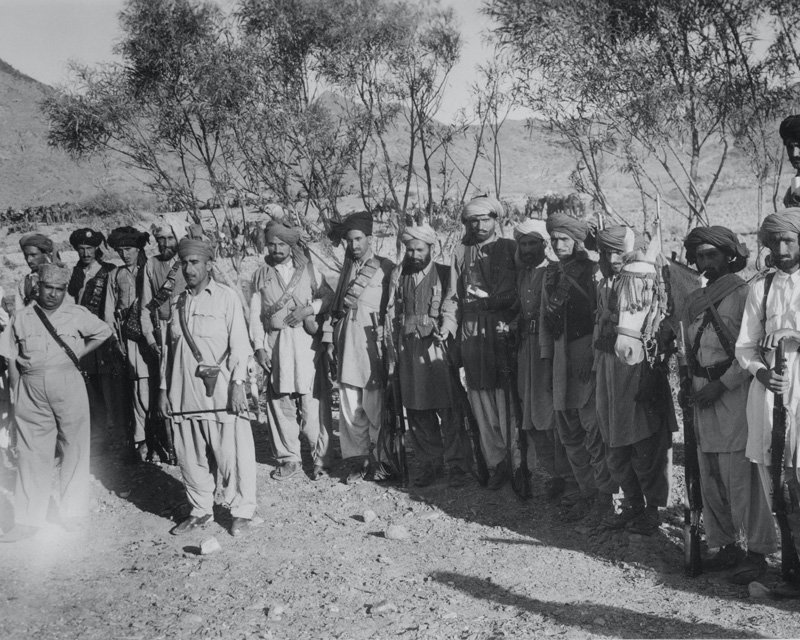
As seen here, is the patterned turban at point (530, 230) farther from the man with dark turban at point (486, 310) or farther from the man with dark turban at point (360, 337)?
the man with dark turban at point (360, 337)

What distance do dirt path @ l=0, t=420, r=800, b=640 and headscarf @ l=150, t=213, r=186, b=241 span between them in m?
2.21

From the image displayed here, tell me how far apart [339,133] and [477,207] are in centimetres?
687

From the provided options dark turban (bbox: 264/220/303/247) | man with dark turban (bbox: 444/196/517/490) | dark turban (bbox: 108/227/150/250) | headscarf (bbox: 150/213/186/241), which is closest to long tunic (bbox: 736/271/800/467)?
man with dark turban (bbox: 444/196/517/490)

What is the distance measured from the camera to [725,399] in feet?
14.9

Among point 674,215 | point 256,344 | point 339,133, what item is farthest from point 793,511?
point 674,215

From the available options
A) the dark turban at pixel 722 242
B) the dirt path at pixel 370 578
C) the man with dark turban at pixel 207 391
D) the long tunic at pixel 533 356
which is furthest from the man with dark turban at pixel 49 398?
the dark turban at pixel 722 242

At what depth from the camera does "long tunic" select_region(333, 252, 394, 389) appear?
662 cm

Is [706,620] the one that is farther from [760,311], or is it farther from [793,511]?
[760,311]

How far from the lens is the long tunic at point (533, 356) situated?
19.0 feet

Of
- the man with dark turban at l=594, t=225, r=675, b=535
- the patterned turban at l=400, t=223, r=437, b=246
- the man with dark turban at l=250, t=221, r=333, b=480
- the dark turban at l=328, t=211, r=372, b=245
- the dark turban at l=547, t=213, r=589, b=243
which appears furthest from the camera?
the man with dark turban at l=250, t=221, r=333, b=480

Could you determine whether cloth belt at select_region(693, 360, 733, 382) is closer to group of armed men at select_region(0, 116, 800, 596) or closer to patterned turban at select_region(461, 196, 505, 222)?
group of armed men at select_region(0, 116, 800, 596)

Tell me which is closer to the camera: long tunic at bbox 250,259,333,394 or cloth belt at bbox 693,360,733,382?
cloth belt at bbox 693,360,733,382

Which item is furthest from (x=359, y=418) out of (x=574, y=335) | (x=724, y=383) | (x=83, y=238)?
(x=724, y=383)

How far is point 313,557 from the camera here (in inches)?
211
